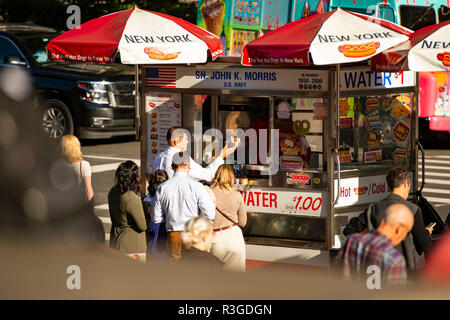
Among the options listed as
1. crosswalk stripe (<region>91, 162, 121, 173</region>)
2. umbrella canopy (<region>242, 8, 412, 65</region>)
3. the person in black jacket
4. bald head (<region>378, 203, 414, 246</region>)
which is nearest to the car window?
crosswalk stripe (<region>91, 162, 121, 173</region>)

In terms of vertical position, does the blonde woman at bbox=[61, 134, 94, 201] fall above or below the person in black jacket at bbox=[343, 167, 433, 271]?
above

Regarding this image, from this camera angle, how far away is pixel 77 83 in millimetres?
15680

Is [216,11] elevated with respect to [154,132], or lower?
elevated

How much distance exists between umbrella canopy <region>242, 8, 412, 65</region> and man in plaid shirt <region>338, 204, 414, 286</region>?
9.28 feet

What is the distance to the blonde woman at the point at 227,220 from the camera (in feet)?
22.0

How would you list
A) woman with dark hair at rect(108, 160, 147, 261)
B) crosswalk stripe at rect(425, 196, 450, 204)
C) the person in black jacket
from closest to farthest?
the person in black jacket, woman with dark hair at rect(108, 160, 147, 261), crosswalk stripe at rect(425, 196, 450, 204)

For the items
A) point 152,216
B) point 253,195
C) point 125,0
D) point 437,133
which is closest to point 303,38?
point 253,195

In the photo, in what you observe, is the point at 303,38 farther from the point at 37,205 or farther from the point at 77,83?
the point at 77,83

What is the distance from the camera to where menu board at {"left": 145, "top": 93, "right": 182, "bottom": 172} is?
320 inches

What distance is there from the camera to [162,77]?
26.5 feet

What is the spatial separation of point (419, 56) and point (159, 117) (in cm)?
298

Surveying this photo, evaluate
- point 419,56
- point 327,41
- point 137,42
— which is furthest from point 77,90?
point 419,56

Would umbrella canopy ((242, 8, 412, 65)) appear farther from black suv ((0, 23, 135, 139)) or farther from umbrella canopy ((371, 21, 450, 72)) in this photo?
black suv ((0, 23, 135, 139))

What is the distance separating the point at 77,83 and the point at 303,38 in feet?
31.5
